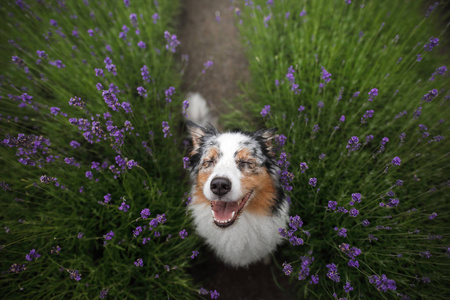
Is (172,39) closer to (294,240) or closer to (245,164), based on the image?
(245,164)

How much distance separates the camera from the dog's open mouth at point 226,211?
1853 mm

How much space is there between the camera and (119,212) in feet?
7.06

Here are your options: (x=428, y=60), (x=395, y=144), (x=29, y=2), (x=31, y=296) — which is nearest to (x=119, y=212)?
(x=31, y=296)

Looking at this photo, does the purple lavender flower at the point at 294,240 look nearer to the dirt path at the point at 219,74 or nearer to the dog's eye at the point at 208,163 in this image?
the dog's eye at the point at 208,163

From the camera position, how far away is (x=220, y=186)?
1.68 m

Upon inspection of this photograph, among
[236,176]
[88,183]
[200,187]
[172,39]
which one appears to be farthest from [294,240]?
[172,39]

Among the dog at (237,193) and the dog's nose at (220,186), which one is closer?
the dog's nose at (220,186)

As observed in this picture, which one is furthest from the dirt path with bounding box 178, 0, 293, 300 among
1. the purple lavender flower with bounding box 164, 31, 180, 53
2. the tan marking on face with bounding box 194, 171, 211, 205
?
the purple lavender flower with bounding box 164, 31, 180, 53

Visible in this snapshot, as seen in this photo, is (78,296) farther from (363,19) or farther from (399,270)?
(363,19)

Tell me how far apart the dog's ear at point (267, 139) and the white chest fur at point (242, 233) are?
1.73 ft

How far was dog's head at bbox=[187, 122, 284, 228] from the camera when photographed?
1.73 m

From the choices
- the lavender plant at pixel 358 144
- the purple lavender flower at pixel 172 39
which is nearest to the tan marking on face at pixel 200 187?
the lavender plant at pixel 358 144

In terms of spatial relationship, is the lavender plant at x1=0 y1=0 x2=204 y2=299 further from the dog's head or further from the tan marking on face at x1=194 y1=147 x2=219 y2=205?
the dog's head

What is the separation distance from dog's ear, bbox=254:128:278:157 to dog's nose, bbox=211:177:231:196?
64 cm
